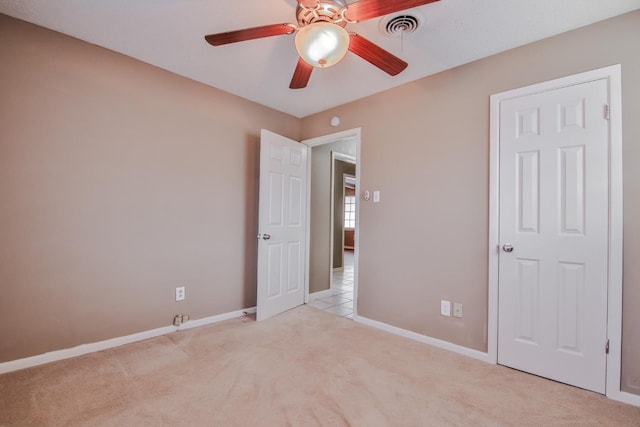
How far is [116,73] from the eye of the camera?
244 cm

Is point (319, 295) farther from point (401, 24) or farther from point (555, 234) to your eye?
point (401, 24)

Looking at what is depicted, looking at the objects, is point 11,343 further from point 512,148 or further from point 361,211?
point 512,148

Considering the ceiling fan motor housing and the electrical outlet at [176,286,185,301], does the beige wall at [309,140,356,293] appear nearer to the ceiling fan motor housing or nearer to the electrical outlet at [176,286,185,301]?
the electrical outlet at [176,286,185,301]

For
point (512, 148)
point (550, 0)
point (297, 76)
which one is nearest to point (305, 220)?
point (297, 76)

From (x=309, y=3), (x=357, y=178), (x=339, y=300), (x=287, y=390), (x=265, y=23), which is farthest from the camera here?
(x=339, y=300)

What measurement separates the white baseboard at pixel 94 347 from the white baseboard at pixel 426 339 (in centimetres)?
154

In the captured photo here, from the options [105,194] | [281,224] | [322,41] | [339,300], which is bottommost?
[339,300]

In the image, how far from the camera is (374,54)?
1.74 m

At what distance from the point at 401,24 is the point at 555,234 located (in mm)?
1783

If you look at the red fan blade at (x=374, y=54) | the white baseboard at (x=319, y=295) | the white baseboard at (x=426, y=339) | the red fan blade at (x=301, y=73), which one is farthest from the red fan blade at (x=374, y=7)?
the white baseboard at (x=319, y=295)

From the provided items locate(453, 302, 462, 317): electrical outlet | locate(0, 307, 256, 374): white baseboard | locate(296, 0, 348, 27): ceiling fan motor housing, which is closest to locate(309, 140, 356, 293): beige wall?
locate(0, 307, 256, 374): white baseboard

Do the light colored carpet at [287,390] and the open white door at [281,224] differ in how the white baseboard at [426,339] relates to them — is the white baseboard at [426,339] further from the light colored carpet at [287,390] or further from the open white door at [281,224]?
the open white door at [281,224]

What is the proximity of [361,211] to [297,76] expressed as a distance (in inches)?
63.0

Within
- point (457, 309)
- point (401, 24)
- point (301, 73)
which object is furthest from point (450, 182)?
point (301, 73)
